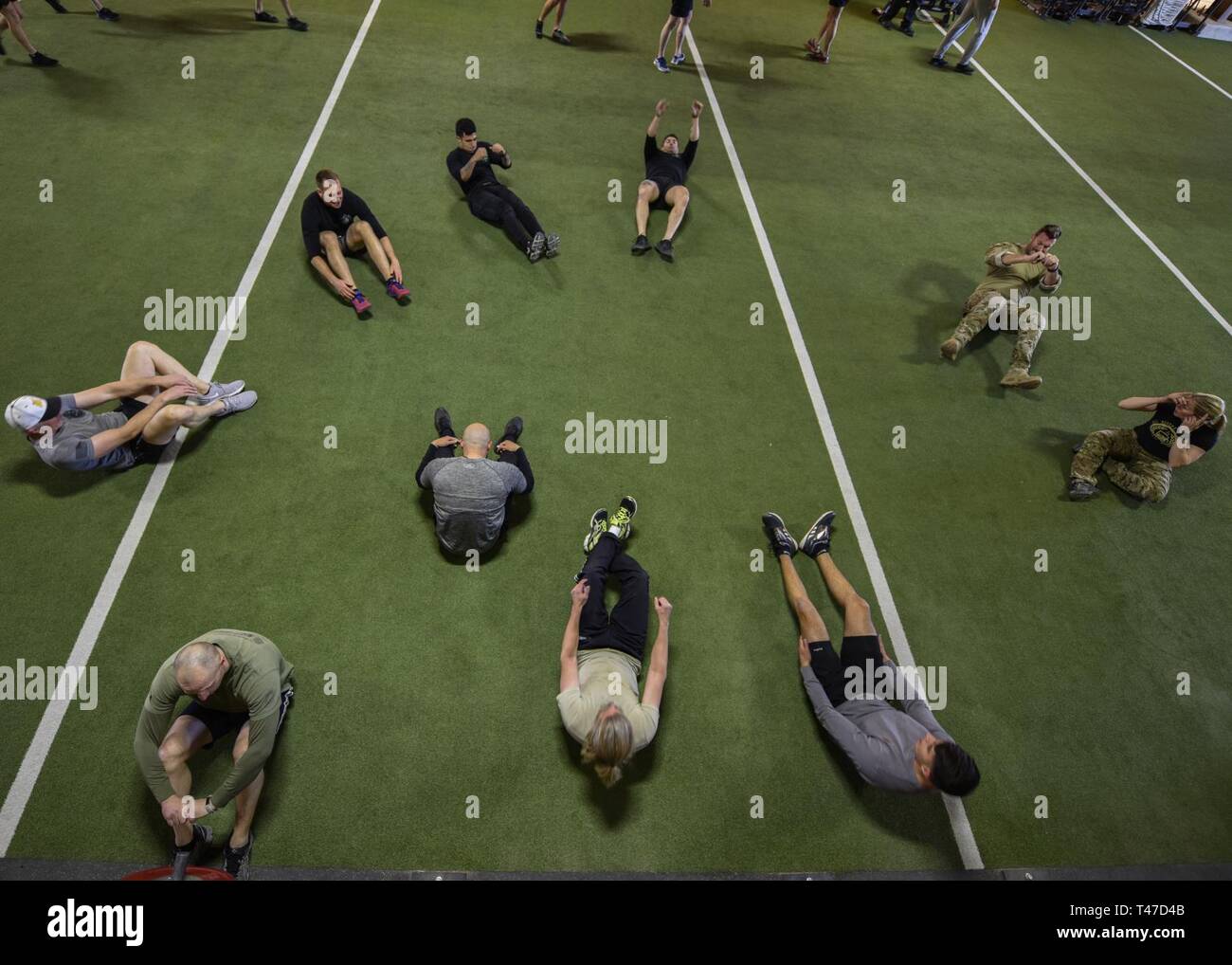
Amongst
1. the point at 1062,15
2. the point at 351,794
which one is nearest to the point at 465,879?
the point at 351,794

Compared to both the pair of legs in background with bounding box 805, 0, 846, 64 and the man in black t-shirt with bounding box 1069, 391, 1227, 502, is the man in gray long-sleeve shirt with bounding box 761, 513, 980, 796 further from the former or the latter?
the pair of legs in background with bounding box 805, 0, 846, 64

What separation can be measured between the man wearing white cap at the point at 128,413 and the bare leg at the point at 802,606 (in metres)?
4.64

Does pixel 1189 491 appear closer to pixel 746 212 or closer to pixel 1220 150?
pixel 746 212

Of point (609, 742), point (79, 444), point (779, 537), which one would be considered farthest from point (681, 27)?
point (609, 742)

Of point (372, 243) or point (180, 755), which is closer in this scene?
point (180, 755)

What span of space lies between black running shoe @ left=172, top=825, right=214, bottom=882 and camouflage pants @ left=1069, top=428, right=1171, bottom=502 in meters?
7.06

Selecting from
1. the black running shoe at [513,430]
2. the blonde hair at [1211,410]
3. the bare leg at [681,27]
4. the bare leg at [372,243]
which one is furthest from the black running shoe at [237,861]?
the bare leg at [681,27]

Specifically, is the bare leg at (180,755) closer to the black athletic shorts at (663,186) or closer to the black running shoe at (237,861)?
the black running shoe at (237,861)

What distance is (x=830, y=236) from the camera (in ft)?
26.2

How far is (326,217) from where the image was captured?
6.21 metres

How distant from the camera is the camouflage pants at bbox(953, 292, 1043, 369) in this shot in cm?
658

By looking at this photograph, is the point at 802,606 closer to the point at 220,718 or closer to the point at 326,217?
the point at 220,718

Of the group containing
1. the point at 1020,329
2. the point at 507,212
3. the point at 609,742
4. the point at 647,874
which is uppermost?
the point at 1020,329

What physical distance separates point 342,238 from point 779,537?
203 inches
